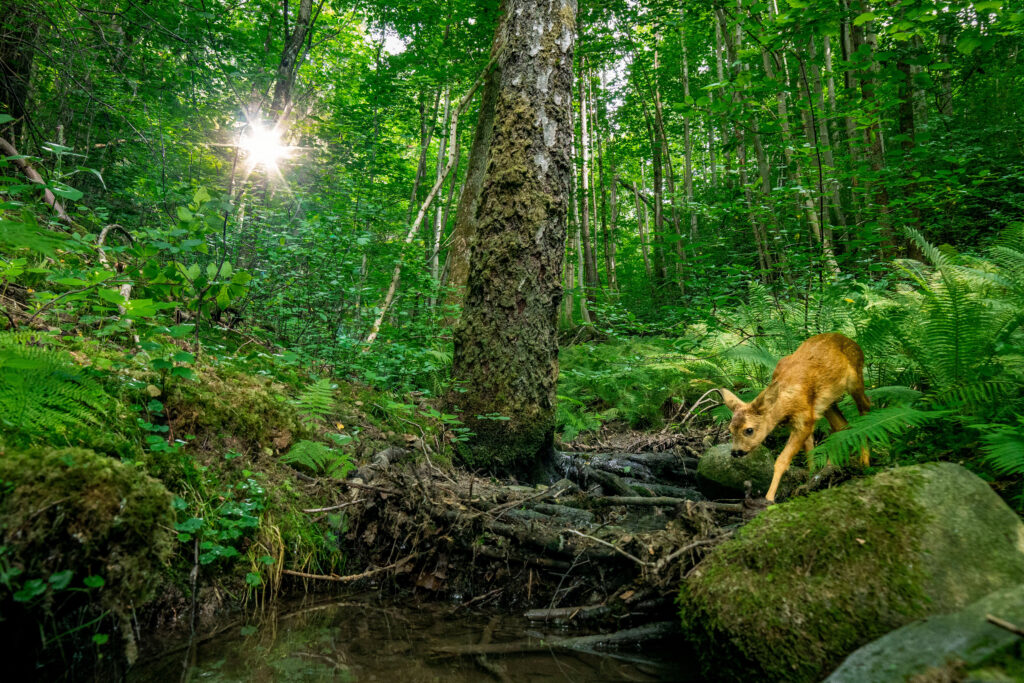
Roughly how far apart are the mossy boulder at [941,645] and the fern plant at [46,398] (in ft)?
9.29

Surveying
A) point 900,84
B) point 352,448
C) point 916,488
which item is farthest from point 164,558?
point 900,84

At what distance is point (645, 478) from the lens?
4.05 m

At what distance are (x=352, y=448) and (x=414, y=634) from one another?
1.61m

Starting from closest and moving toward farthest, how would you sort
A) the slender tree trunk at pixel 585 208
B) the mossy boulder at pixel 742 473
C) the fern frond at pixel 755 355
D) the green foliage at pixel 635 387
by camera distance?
the mossy boulder at pixel 742 473 → the fern frond at pixel 755 355 → the green foliage at pixel 635 387 → the slender tree trunk at pixel 585 208

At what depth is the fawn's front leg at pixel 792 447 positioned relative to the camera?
246 cm

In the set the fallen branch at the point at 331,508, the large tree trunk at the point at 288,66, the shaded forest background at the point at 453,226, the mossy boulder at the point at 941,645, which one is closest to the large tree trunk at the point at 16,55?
the shaded forest background at the point at 453,226

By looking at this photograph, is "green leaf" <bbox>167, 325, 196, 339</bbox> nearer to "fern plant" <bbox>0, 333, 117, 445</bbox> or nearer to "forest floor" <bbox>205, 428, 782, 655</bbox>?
"fern plant" <bbox>0, 333, 117, 445</bbox>

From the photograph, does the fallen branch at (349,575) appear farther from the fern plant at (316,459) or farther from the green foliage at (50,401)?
the green foliage at (50,401)

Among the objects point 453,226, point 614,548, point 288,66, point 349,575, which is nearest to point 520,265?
point 614,548

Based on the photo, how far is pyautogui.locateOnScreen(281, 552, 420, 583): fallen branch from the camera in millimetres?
2248

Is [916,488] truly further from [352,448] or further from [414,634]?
[352,448]

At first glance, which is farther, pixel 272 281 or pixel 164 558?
pixel 272 281

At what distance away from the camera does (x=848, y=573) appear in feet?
5.08

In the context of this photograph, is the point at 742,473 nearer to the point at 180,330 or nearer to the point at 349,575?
the point at 349,575
